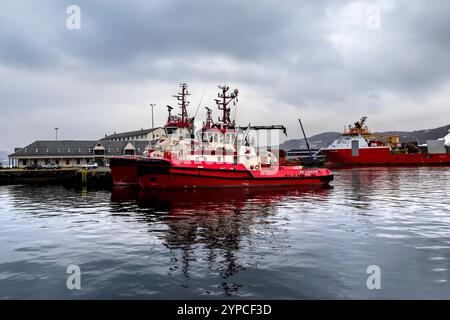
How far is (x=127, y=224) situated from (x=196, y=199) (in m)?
10.7

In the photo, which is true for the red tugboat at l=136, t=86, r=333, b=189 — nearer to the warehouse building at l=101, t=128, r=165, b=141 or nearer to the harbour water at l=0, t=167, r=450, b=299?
the harbour water at l=0, t=167, r=450, b=299

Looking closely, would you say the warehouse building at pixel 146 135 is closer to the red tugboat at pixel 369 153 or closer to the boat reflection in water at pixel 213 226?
the red tugboat at pixel 369 153

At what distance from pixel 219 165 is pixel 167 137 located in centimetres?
861

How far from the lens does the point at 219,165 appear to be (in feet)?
121

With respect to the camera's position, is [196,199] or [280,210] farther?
[196,199]

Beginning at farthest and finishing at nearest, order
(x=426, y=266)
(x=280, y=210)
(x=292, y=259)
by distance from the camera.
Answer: (x=280, y=210)
(x=292, y=259)
(x=426, y=266)

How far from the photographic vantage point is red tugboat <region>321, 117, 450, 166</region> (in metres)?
90.4

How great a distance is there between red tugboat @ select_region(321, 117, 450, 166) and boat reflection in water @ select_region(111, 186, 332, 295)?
68.2m

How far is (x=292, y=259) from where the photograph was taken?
476 inches

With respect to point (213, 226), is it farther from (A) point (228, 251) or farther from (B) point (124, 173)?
(B) point (124, 173)

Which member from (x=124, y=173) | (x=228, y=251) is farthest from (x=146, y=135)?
(x=228, y=251)
